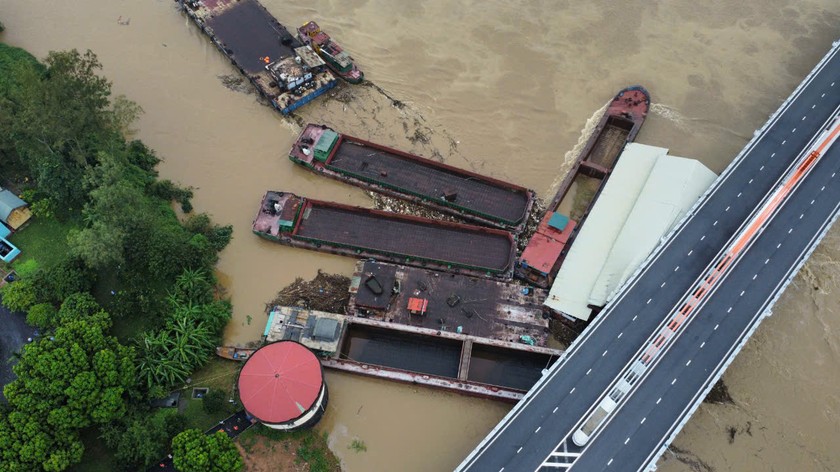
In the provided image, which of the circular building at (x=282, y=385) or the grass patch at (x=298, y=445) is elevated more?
the circular building at (x=282, y=385)

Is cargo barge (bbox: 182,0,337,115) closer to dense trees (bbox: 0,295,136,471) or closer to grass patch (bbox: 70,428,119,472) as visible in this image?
dense trees (bbox: 0,295,136,471)

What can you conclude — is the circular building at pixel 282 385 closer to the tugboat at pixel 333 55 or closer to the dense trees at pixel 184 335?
the dense trees at pixel 184 335

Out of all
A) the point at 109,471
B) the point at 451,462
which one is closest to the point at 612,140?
the point at 451,462

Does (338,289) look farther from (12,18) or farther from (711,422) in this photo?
(12,18)

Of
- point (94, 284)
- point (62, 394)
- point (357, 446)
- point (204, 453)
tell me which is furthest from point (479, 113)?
point (62, 394)

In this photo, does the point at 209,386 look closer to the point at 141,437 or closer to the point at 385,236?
the point at 141,437

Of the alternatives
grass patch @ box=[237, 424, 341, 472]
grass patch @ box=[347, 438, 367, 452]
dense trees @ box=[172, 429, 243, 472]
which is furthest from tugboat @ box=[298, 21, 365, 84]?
dense trees @ box=[172, 429, 243, 472]

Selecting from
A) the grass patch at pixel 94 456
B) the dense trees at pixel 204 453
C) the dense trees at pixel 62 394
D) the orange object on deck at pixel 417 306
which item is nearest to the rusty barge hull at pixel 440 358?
the orange object on deck at pixel 417 306
